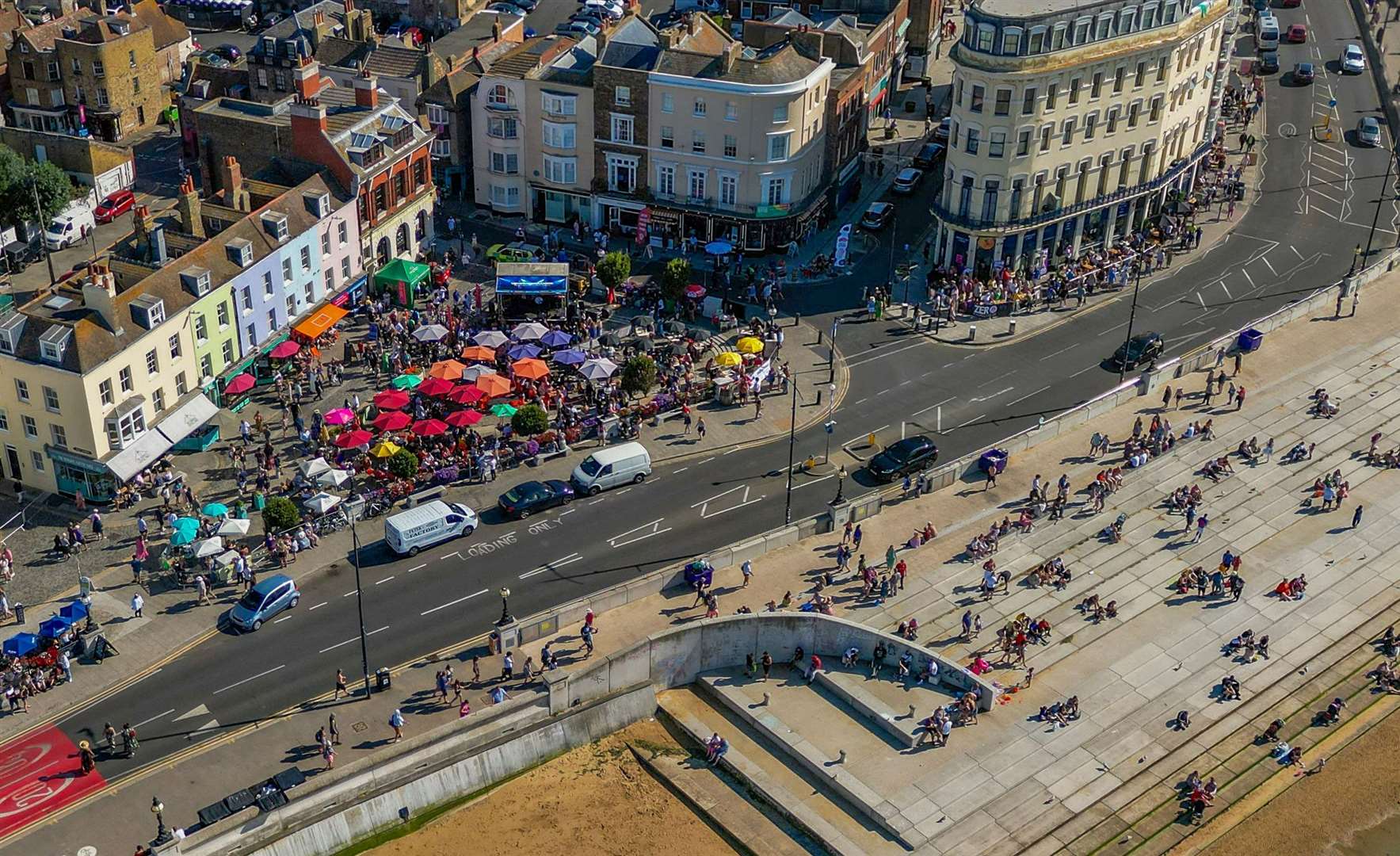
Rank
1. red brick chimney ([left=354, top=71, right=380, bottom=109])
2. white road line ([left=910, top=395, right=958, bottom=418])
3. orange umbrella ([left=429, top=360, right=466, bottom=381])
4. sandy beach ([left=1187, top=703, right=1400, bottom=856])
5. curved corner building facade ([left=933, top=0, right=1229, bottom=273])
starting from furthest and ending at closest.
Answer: red brick chimney ([left=354, top=71, right=380, bottom=109]), curved corner building facade ([left=933, top=0, right=1229, bottom=273]), white road line ([left=910, top=395, right=958, bottom=418]), orange umbrella ([left=429, top=360, right=466, bottom=381]), sandy beach ([left=1187, top=703, right=1400, bottom=856])

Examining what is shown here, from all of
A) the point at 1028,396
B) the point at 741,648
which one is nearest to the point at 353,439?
the point at 741,648

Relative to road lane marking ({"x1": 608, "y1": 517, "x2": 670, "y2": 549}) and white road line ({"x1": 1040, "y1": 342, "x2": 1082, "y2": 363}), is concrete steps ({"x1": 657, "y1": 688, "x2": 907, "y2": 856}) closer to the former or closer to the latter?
road lane marking ({"x1": 608, "y1": 517, "x2": 670, "y2": 549})

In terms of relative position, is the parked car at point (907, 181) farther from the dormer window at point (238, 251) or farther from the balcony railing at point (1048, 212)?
the dormer window at point (238, 251)

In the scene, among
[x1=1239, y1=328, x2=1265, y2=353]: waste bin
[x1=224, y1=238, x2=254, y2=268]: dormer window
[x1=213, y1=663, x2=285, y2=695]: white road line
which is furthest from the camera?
[x1=1239, y1=328, x2=1265, y2=353]: waste bin

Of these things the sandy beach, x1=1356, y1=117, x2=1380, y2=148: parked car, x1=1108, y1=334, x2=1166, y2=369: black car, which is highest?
x1=1356, y1=117, x2=1380, y2=148: parked car

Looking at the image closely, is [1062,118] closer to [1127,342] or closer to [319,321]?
[1127,342]

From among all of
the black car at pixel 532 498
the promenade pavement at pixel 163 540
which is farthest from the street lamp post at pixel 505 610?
the promenade pavement at pixel 163 540

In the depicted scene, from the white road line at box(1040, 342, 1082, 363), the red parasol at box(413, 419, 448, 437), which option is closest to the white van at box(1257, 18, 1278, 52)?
the white road line at box(1040, 342, 1082, 363)

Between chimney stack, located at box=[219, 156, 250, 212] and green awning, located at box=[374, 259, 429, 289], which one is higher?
chimney stack, located at box=[219, 156, 250, 212]
